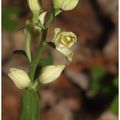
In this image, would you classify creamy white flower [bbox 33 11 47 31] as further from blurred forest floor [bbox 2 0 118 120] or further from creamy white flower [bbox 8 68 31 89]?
blurred forest floor [bbox 2 0 118 120]

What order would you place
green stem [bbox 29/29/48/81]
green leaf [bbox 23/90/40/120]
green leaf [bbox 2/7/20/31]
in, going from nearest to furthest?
green stem [bbox 29/29/48/81]
green leaf [bbox 23/90/40/120]
green leaf [bbox 2/7/20/31]

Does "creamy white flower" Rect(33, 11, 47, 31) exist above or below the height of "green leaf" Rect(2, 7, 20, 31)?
above

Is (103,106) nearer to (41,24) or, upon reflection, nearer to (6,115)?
(6,115)

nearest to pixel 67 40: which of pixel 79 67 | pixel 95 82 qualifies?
pixel 95 82

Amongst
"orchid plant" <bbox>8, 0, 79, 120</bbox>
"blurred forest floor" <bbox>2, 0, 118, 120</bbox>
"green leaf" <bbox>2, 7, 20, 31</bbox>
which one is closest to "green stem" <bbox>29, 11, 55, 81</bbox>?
"orchid plant" <bbox>8, 0, 79, 120</bbox>

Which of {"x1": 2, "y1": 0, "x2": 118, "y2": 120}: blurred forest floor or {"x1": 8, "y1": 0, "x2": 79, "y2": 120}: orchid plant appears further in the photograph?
{"x1": 2, "y1": 0, "x2": 118, "y2": 120}: blurred forest floor

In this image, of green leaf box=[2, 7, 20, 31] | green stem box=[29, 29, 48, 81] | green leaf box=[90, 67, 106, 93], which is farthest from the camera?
green leaf box=[2, 7, 20, 31]

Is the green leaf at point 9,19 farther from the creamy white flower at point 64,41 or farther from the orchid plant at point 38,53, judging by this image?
the creamy white flower at point 64,41
